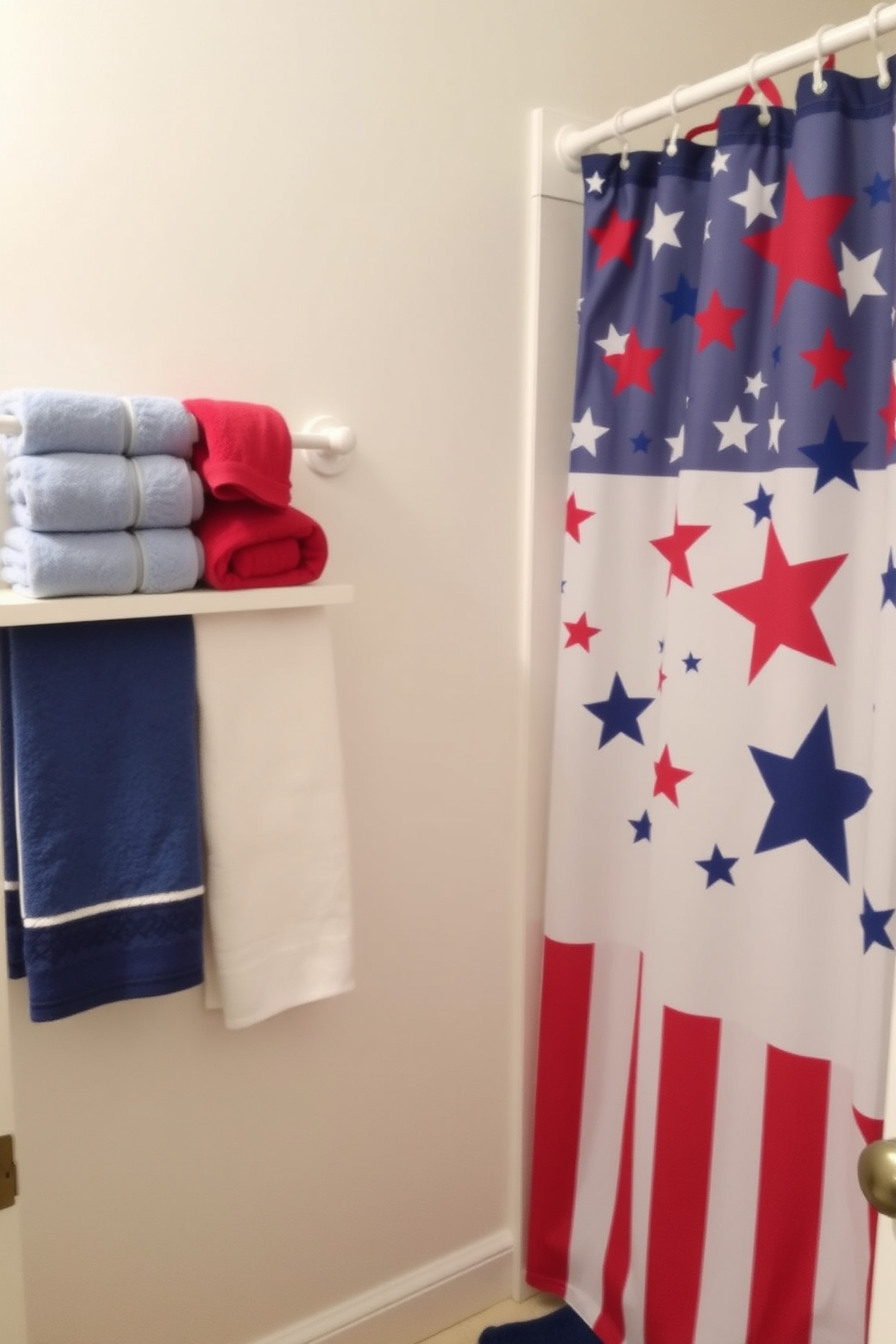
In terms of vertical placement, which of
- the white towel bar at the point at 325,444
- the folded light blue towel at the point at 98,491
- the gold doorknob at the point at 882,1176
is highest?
the white towel bar at the point at 325,444

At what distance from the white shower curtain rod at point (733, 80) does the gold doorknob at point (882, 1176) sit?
1142 mm

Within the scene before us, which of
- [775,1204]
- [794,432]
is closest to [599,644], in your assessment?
[794,432]

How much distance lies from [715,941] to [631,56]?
1.36m

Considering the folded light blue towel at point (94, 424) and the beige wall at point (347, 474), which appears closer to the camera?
the folded light blue towel at point (94, 424)

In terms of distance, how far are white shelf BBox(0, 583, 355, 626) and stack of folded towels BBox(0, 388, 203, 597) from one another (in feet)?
0.05

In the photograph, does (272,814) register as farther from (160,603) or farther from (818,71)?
(818,71)

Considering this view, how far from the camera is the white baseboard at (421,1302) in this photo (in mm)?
1649

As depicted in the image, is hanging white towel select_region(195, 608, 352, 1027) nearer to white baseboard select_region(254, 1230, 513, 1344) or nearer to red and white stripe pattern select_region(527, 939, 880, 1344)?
red and white stripe pattern select_region(527, 939, 880, 1344)

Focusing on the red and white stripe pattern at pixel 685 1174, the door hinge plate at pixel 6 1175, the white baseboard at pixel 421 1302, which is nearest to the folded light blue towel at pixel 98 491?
the door hinge plate at pixel 6 1175

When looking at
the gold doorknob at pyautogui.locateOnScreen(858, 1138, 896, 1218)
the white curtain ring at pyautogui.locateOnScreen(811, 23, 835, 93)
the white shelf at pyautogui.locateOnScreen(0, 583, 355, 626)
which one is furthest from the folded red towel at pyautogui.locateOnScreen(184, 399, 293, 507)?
the gold doorknob at pyautogui.locateOnScreen(858, 1138, 896, 1218)

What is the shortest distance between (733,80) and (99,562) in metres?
0.99

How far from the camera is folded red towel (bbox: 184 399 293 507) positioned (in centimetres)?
120

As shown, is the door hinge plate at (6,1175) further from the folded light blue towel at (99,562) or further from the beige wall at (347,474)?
the folded light blue towel at (99,562)

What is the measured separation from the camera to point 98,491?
1.13 m
